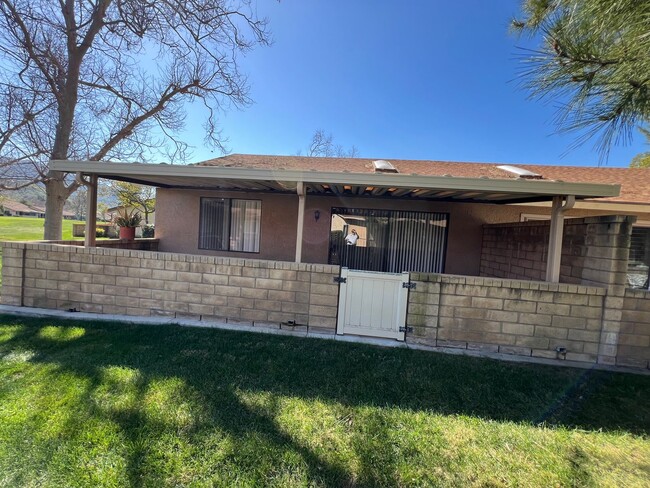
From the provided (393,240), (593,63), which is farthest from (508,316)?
(393,240)

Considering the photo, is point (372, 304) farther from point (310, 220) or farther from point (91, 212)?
point (91, 212)

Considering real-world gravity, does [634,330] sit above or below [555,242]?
below

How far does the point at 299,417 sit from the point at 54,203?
10.4 m

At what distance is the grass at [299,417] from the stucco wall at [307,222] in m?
3.61

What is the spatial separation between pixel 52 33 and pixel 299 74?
753 centimetres

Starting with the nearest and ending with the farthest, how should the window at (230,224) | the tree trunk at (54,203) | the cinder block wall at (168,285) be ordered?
the cinder block wall at (168,285) < the window at (230,224) < the tree trunk at (54,203)

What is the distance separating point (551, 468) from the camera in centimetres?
227

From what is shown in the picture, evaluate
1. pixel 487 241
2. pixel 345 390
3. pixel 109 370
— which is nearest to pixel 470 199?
pixel 487 241

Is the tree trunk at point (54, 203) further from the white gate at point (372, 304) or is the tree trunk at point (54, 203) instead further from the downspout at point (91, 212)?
the white gate at point (372, 304)

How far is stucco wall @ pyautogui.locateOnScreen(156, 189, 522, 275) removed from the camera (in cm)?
721

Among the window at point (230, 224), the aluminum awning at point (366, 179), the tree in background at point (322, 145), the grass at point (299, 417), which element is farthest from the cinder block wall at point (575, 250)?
the tree in background at point (322, 145)

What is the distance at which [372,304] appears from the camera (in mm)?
4586

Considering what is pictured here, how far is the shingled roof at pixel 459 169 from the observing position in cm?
732

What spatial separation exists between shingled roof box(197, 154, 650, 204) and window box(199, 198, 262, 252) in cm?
100
